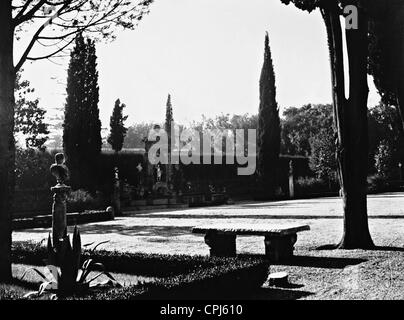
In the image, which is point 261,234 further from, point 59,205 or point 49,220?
point 49,220

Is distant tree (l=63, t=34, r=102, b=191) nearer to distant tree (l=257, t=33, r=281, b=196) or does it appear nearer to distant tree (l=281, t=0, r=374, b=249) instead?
distant tree (l=257, t=33, r=281, b=196)

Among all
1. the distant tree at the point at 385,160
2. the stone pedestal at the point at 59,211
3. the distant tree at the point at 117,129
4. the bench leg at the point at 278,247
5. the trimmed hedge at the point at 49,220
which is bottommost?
the trimmed hedge at the point at 49,220

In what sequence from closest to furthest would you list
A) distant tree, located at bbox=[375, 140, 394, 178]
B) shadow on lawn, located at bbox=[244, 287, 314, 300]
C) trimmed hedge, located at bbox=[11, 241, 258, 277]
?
1. shadow on lawn, located at bbox=[244, 287, 314, 300]
2. trimmed hedge, located at bbox=[11, 241, 258, 277]
3. distant tree, located at bbox=[375, 140, 394, 178]

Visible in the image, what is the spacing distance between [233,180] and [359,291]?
96.6 ft

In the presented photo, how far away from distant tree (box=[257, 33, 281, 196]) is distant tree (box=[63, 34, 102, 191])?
38.8 ft

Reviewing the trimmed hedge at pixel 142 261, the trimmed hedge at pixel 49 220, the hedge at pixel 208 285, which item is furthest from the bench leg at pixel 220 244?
the trimmed hedge at pixel 49 220

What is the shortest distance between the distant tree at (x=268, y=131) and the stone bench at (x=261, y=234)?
23.9 metres

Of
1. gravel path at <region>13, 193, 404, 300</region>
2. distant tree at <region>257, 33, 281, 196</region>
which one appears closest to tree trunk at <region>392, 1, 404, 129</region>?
gravel path at <region>13, 193, 404, 300</region>

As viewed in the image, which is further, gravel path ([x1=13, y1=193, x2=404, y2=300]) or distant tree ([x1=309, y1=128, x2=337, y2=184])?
distant tree ([x1=309, y1=128, x2=337, y2=184])

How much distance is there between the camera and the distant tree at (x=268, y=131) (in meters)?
32.5

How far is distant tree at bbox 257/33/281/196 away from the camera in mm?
32537

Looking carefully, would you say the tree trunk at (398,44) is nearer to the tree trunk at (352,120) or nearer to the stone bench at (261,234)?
the tree trunk at (352,120)

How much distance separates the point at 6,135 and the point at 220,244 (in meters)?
4.11

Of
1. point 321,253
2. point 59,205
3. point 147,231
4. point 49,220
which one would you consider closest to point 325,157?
point 49,220
